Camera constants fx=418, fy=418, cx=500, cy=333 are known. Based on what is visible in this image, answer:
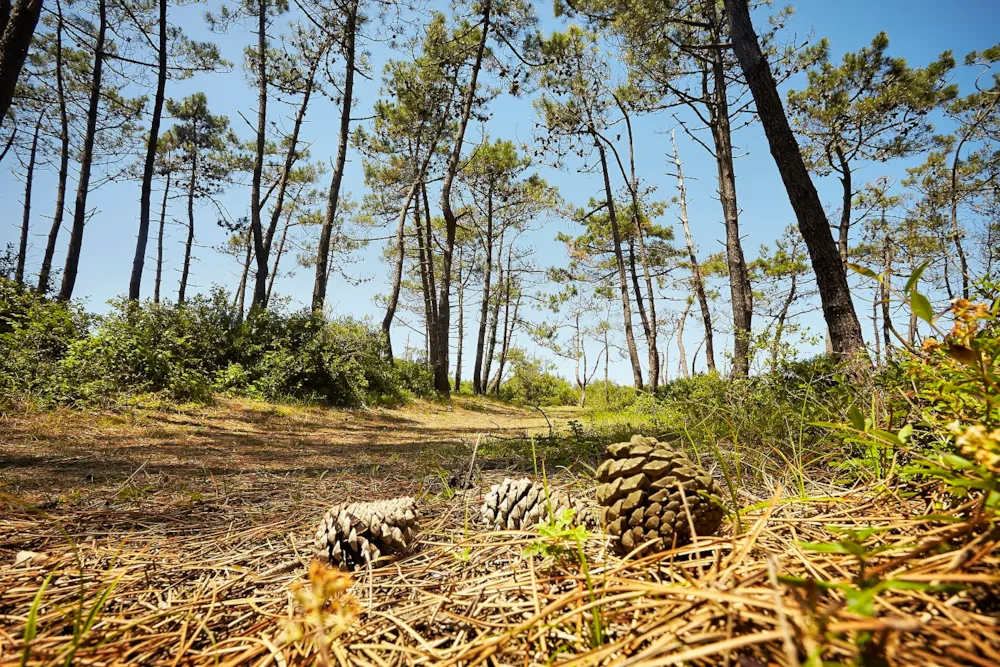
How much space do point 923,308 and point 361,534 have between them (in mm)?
1284

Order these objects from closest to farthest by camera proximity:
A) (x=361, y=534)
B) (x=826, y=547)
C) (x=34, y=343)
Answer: (x=826, y=547) → (x=361, y=534) → (x=34, y=343)

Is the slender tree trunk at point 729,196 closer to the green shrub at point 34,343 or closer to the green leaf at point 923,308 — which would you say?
the green leaf at point 923,308

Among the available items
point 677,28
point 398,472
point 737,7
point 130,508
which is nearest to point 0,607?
point 130,508

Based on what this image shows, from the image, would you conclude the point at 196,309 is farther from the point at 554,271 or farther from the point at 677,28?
the point at 554,271

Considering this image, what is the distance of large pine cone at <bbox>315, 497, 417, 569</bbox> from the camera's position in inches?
44.3

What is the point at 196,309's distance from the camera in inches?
293

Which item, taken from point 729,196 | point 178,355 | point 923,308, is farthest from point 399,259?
point 923,308

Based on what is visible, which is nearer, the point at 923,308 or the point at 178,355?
the point at 923,308

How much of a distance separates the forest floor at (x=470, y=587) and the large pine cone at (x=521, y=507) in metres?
0.11

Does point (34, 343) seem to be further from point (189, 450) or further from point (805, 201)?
point (805, 201)

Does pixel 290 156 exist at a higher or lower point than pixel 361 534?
higher

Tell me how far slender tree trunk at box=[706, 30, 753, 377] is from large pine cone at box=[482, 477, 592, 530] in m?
6.06

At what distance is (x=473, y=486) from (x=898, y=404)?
1.63 meters

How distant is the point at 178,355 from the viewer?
6.47 metres
